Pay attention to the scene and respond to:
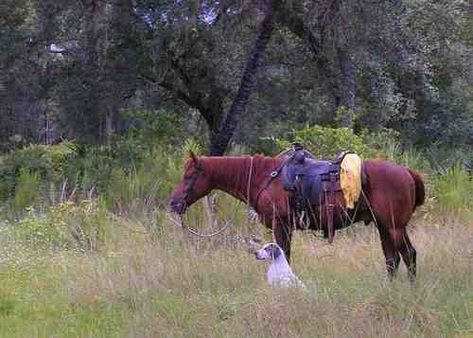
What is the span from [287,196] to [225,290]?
116 centimetres

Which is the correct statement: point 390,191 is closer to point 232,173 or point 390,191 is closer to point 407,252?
point 407,252

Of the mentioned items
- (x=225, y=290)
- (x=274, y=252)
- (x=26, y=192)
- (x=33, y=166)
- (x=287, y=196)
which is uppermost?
(x=287, y=196)

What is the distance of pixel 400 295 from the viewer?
18.0 ft

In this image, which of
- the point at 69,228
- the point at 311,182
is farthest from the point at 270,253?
the point at 69,228

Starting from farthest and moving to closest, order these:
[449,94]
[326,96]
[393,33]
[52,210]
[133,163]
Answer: [449,94]
[326,96]
[393,33]
[133,163]
[52,210]

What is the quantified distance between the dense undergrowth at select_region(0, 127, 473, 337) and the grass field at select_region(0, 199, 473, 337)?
1cm

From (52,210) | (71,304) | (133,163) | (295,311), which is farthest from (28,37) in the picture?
(295,311)

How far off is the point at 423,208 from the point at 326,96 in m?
9.54

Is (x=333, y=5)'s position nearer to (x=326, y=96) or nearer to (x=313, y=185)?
(x=326, y=96)

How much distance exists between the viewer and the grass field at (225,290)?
5.38 m

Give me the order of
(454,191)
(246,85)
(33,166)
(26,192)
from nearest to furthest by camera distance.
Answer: (454,191) → (26,192) → (246,85) → (33,166)

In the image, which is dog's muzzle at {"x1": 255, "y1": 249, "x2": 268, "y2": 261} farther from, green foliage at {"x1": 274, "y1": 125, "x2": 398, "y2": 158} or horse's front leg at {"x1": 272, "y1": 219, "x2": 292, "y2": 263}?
green foliage at {"x1": 274, "y1": 125, "x2": 398, "y2": 158}

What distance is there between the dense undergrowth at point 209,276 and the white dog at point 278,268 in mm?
187

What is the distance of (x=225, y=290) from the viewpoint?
6.64 metres
